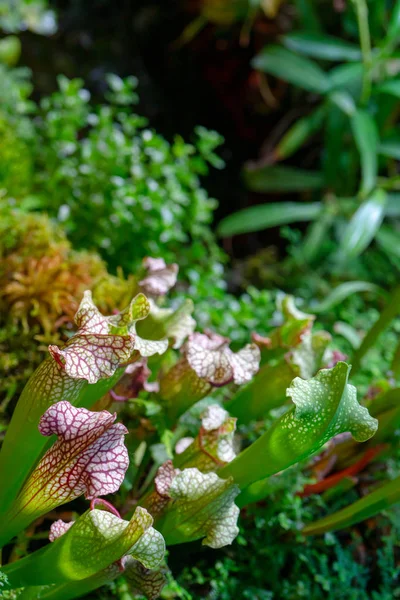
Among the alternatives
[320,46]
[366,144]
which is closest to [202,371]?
[366,144]

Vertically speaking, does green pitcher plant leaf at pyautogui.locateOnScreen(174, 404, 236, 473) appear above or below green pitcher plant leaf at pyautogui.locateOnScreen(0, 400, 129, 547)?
below

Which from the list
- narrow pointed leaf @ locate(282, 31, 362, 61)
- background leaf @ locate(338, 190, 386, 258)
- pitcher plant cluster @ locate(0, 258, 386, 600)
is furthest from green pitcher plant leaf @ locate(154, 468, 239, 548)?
narrow pointed leaf @ locate(282, 31, 362, 61)

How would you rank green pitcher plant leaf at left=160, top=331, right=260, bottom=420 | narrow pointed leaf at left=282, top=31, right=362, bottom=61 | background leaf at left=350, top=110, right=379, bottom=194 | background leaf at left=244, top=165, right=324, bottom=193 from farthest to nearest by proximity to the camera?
background leaf at left=244, top=165, right=324, bottom=193, narrow pointed leaf at left=282, top=31, right=362, bottom=61, background leaf at left=350, top=110, right=379, bottom=194, green pitcher plant leaf at left=160, top=331, right=260, bottom=420

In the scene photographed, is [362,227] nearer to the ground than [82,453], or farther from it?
nearer to the ground

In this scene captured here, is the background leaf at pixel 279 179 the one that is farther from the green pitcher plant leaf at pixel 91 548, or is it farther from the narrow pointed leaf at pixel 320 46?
the green pitcher plant leaf at pixel 91 548

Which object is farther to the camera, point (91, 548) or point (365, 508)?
point (365, 508)

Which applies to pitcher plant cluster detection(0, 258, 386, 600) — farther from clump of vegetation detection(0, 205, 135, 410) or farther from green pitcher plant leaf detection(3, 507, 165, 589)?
clump of vegetation detection(0, 205, 135, 410)

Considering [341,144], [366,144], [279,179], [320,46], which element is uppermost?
[320,46]

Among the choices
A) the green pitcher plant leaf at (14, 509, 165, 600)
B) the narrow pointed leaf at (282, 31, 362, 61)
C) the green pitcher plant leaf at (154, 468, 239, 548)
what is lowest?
the green pitcher plant leaf at (14, 509, 165, 600)

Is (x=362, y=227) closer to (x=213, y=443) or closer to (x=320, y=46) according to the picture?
(x=320, y=46)
